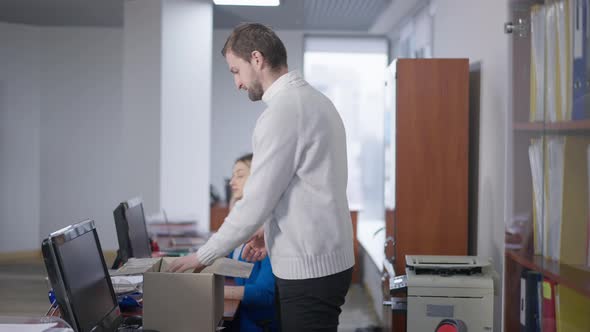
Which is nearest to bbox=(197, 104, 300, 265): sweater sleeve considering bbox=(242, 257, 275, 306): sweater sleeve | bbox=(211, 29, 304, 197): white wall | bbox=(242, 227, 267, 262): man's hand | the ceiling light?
bbox=(242, 227, 267, 262): man's hand

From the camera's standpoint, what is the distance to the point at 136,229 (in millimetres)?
3410

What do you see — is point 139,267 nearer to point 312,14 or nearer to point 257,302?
point 257,302

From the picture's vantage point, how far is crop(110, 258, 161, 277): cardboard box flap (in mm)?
2188

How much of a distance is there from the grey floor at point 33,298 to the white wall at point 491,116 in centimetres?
192

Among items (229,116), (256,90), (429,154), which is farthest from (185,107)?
(256,90)

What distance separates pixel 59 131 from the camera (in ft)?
29.4

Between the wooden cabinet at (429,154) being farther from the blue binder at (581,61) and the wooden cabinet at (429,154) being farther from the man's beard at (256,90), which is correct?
the blue binder at (581,61)

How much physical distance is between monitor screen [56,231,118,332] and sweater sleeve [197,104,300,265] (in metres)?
0.36

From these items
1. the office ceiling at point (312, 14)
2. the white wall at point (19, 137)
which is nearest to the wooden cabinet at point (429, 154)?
the office ceiling at point (312, 14)

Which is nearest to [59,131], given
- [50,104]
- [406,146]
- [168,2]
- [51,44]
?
[50,104]

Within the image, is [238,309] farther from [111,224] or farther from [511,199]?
[111,224]

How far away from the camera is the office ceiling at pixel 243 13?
7.15 m

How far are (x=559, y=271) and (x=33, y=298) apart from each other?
583cm

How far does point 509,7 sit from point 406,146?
178 cm
